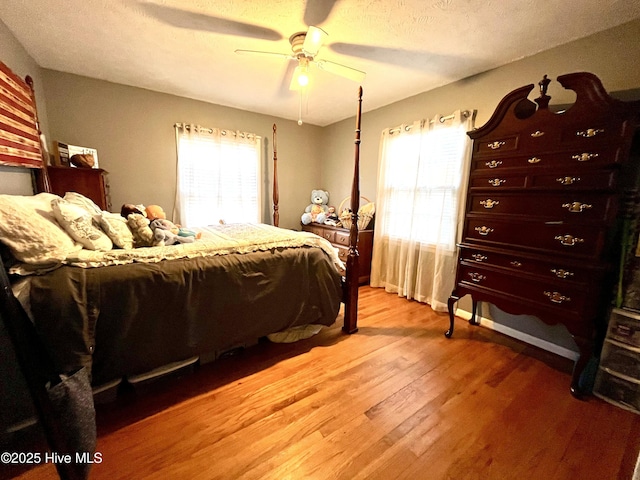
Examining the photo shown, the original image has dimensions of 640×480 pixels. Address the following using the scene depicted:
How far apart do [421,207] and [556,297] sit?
151cm

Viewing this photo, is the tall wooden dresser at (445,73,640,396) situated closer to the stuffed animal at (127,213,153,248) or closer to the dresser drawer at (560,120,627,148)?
the dresser drawer at (560,120,627,148)

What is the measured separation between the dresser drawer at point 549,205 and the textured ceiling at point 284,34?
3.72 feet

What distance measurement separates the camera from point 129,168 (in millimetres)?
2959

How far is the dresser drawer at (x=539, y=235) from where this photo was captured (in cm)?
152

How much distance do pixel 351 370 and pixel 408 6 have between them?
2.39 metres

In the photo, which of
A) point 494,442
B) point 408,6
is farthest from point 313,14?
point 494,442

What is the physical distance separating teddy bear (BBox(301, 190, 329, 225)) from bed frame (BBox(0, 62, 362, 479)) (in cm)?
173

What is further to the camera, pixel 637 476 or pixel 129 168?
pixel 129 168

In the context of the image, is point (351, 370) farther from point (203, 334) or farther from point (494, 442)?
point (203, 334)

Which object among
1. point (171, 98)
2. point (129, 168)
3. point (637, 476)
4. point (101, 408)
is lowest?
point (101, 408)

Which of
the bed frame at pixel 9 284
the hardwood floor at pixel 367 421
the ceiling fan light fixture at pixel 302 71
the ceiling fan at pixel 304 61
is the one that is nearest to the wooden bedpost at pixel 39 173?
the bed frame at pixel 9 284

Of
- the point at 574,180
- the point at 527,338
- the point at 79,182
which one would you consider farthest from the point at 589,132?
the point at 79,182

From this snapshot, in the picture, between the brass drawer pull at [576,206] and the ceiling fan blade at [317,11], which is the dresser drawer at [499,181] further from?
the ceiling fan blade at [317,11]

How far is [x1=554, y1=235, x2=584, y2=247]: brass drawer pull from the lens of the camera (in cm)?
157
